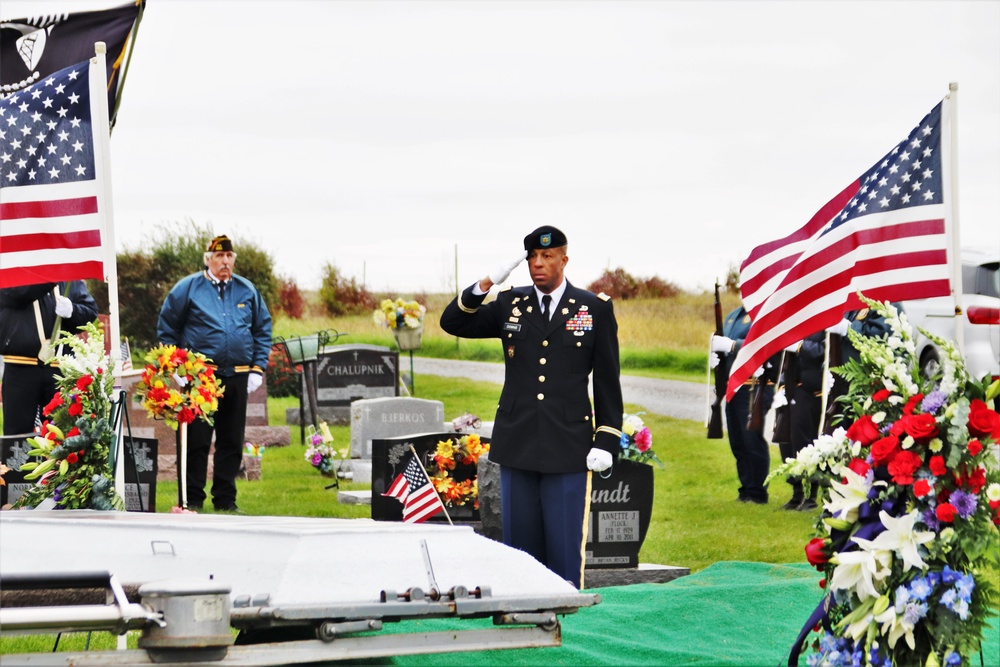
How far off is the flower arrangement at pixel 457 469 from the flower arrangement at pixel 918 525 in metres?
5.54

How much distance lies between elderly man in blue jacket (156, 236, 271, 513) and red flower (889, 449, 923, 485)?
6.79 m

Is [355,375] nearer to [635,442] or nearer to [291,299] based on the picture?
[635,442]

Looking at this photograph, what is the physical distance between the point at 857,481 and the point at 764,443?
741 cm

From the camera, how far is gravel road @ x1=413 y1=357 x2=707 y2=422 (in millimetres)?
20656

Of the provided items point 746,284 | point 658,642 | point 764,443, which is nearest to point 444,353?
point 764,443

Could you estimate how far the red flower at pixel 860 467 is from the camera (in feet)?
13.7

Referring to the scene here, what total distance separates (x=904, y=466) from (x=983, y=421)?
259mm

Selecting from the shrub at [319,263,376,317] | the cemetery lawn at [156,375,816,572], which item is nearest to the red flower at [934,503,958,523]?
the cemetery lawn at [156,375,816,572]

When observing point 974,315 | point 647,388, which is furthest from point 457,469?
point 647,388

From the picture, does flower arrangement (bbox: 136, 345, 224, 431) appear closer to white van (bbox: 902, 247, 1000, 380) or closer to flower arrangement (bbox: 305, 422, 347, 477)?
flower arrangement (bbox: 305, 422, 347, 477)

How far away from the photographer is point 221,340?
10.2m

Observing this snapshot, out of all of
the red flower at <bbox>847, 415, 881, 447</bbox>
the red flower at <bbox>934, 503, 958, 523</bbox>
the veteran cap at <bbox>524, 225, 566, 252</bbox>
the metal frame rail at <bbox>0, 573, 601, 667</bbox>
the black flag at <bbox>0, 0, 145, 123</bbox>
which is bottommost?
the metal frame rail at <bbox>0, 573, 601, 667</bbox>

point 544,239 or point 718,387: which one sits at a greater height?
point 544,239

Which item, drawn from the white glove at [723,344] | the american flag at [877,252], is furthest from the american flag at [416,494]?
the white glove at [723,344]
